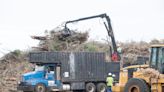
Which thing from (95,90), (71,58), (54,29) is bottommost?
(95,90)

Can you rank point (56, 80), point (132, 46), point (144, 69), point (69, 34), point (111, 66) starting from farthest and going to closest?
1. point (132, 46)
2. point (69, 34)
3. point (111, 66)
4. point (56, 80)
5. point (144, 69)

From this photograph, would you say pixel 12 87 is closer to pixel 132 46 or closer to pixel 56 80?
pixel 56 80

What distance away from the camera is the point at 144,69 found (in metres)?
20.2

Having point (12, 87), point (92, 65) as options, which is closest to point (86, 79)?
point (92, 65)

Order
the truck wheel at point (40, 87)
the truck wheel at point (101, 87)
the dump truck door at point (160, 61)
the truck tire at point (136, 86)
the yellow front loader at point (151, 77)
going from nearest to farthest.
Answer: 1. the yellow front loader at point (151, 77)
2. the truck tire at point (136, 86)
3. the dump truck door at point (160, 61)
4. the truck wheel at point (40, 87)
5. the truck wheel at point (101, 87)

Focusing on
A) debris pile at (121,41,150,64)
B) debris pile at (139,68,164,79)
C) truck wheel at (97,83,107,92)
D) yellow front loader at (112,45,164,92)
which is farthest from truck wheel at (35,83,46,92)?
debris pile at (121,41,150,64)

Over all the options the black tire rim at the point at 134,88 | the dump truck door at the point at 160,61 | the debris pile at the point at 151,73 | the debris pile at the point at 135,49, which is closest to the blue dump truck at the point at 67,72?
the debris pile at the point at 135,49

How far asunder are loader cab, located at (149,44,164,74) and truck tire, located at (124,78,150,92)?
2.92ft

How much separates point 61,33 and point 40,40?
1.84 meters

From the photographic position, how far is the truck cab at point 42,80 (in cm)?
3089

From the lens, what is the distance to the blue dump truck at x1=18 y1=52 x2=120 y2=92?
3117 centimetres

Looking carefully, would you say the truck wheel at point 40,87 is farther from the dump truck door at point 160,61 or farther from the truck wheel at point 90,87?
the dump truck door at point 160,61

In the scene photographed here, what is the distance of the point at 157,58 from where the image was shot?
1983cm

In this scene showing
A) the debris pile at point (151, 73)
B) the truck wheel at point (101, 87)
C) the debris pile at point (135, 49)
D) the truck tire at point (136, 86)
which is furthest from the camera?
the debris pile at point (135, 49)
